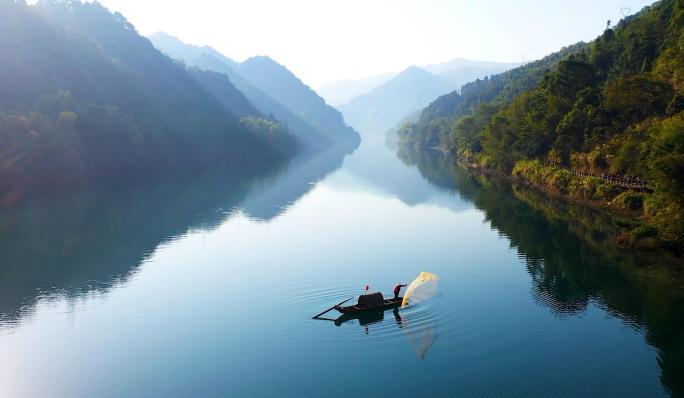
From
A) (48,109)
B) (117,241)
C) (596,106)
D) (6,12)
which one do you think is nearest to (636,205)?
(596,106)

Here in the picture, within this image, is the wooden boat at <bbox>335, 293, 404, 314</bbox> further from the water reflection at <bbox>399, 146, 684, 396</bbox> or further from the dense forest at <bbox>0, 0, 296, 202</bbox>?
the dense forest at <bbox>0, 0, 296, 202</bbox>

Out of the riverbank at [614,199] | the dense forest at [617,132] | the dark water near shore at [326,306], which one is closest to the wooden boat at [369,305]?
the dark water near shore at [326,306]

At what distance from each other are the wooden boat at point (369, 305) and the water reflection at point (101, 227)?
79.8ft

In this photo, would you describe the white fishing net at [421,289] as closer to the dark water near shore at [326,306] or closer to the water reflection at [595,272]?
the dark water near shore at [326,306]

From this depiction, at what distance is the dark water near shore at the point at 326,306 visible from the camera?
102ft

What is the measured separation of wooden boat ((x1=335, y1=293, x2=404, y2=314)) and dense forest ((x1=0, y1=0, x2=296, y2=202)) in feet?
260

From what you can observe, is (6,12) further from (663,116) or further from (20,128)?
(663,116)

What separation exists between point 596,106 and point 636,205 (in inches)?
1505

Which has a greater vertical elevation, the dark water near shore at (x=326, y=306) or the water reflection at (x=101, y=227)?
the water reflection at (x=101, y=227)

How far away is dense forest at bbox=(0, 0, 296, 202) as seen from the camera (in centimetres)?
10500

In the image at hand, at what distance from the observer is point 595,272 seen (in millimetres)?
50312

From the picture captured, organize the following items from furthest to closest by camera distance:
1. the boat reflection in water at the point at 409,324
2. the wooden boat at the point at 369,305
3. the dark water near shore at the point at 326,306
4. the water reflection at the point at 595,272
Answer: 1. the wooden boat at the point at 369,305
2. the water reflection at the point at 595,272
3. the boat reflection in water at the point at 409,324
4. the dark water near shore at the point at 326,306

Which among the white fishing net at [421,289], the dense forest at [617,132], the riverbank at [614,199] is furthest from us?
the riverbank at [614,199]

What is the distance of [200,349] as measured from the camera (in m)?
35.4
